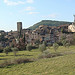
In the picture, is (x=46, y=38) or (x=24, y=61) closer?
(x=24, y=61)

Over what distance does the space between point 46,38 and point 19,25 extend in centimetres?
5323

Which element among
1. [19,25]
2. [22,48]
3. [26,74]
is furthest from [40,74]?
[19,25]

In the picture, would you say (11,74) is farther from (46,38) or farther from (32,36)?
(32,36)

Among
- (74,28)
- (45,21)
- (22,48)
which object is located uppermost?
(45,21)

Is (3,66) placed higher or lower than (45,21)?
lower

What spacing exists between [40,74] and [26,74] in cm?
127

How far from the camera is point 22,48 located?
46.7 metres

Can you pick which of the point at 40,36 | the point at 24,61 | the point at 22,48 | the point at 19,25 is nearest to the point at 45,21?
the point at 19,25

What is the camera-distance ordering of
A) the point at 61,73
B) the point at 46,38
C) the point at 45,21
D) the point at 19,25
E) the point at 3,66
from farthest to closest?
the point at 45,21 → the point at 19,25 → the point at 46,38 → the point at 3,66 → the point at 61,73

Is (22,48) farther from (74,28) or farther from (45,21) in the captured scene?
(45,21)

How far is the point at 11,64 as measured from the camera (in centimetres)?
1555

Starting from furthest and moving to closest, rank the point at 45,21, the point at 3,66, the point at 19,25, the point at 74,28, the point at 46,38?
the point at 45,21 → the point at 19,25 → the point at 74,28 → the point at 46,38 → the point at 3,66

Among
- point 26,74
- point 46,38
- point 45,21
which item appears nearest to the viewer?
point 26,74

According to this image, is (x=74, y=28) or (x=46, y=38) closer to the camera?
(x=46, y=38)
